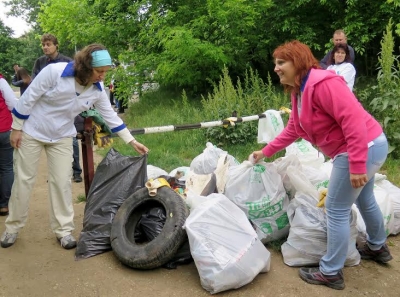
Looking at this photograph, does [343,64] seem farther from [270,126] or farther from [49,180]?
[49,180]

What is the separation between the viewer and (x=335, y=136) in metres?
2.51

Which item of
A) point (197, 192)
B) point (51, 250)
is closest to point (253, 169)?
point (197, 192)

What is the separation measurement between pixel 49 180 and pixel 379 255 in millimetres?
2704

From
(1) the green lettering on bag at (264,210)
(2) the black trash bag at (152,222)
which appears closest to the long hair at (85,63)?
(2) the black trash bag at (152,222)

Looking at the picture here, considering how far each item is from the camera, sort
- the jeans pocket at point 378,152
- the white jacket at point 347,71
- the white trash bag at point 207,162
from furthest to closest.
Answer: the white jacket at point 347,71 < the white trash bag at point 207,162 < the jeans pocket at point 378,152

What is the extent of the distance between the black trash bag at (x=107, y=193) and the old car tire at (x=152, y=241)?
151 millimetres

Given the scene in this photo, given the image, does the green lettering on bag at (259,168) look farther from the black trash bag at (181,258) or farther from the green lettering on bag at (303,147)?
the green lettering on bag at (303,147)

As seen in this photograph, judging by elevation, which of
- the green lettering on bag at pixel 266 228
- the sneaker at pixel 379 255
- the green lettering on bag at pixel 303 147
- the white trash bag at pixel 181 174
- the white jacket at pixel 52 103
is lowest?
the sneaker at pixel 379 255

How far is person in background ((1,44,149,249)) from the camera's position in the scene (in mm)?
2994

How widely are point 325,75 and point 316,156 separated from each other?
6.96ft

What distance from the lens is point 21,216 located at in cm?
332

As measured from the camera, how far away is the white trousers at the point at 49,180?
125 inches

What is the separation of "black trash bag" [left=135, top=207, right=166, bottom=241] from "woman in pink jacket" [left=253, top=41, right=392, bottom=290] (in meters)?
1.16

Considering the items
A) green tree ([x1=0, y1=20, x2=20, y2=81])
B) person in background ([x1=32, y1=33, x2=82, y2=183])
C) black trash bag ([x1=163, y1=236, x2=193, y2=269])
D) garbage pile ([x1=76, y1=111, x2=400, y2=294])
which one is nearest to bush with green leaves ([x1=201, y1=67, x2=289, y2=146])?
person in background ([x1=32, y1=33, x2=82, y2=183])
